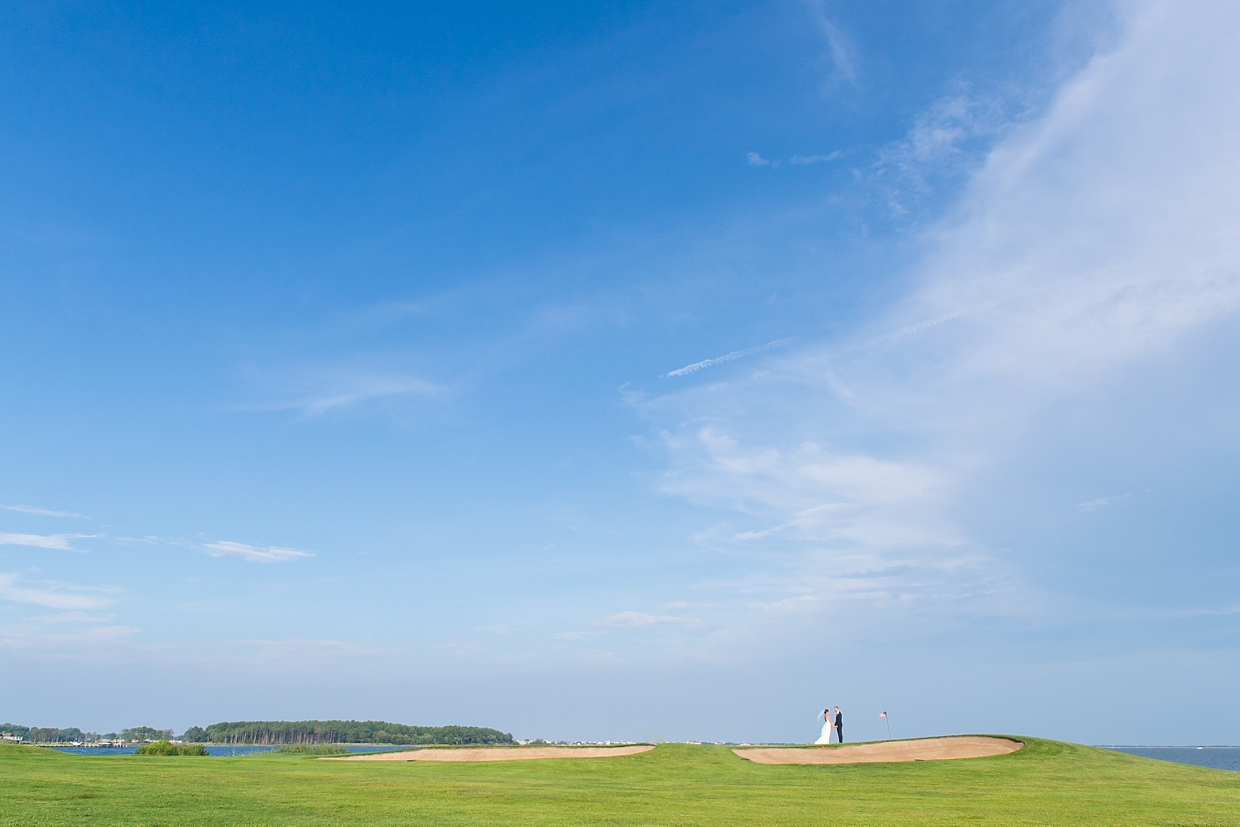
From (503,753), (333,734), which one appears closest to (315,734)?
(333,734)

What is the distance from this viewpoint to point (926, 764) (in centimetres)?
2788

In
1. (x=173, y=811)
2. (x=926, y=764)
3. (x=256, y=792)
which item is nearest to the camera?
(x=173, y=811)

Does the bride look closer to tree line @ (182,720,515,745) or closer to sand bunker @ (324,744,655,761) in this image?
sand bunker @ (324,744,655,761)

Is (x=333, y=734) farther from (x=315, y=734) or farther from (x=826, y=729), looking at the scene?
(x=826, y=729)

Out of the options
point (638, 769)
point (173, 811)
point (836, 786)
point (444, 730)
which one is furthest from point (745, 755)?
point (444, 730)

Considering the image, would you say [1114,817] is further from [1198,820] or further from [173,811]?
[173,811]

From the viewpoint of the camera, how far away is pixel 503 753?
3225cm

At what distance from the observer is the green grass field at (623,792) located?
522 inches

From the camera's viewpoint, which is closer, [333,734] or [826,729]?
[826,729]

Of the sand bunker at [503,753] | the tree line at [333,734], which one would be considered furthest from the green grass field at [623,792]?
the tree line at [333,734]

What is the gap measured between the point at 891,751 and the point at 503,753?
55.6 feet

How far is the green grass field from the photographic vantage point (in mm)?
13250

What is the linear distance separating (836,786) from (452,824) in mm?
14439

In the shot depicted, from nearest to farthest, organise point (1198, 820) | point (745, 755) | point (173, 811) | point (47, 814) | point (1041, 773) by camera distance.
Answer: point (47, 814) → point (173, 811) → point (1198, 820) → point (1041, 773) → point (745, 755)
